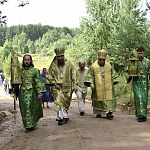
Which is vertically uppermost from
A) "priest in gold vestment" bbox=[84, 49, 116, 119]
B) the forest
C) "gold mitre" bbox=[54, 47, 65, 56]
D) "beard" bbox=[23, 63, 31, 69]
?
the forest

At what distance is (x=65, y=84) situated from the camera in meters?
9.12

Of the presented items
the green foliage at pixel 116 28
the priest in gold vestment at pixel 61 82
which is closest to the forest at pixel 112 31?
the green foliage at pixel 116 28

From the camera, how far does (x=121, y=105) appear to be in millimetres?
17547

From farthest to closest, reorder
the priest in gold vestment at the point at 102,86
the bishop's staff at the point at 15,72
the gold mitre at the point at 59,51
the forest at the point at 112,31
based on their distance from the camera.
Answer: the forest at the point at 112,31
the priest in gold vestment at the point at 102,86
the gold mitre at the point at 59,51
the bishop's staff at the point at 15,72

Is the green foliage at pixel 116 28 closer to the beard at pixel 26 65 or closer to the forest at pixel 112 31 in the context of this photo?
the forest at pixel 112 31

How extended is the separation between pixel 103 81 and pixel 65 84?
49.6 inches

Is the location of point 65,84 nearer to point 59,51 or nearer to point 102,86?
point 59,51

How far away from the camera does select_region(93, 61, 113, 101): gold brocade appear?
9633 millimetres

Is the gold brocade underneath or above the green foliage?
underneath

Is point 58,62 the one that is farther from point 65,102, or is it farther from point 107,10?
point 107,10

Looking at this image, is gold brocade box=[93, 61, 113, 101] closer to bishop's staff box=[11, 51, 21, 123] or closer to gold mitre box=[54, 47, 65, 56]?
gold mitre box=[54, 47, 65, 56]

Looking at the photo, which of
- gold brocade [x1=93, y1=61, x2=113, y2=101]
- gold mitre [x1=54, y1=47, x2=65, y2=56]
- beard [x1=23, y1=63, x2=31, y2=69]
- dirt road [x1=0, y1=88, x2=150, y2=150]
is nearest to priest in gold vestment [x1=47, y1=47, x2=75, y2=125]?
gold mitre [x1=54, y1=47, x2=65, y2=56]

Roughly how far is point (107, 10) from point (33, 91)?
29.9 metres

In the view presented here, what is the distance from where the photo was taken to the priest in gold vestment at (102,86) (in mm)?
9570
